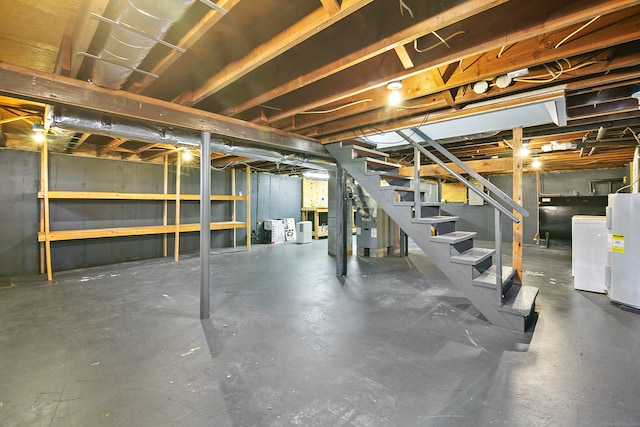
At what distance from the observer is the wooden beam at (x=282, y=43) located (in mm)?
1343

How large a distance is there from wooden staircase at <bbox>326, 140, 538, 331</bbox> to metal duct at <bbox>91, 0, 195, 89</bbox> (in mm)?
2576

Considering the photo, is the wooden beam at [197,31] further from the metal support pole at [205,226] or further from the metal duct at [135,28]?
the metal support pole at [205,226]

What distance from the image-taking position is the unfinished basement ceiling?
144 cm

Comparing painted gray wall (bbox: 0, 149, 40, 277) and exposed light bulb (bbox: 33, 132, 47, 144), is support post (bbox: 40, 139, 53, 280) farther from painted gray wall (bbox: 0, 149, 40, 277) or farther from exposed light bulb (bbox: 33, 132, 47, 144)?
painted gray wall (bbox: 0, 149, 40, 277)

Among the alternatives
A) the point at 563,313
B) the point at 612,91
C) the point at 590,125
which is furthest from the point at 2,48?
the point at 590,125

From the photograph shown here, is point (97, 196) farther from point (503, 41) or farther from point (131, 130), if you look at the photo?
point (503, 41)

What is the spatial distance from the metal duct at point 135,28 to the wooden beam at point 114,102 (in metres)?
0.42

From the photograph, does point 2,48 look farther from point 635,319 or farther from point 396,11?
point 635,319

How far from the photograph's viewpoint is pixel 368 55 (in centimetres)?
168

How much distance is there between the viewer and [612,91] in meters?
2.52

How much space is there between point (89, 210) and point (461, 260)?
622 cm

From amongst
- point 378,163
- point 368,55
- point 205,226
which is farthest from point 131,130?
point 378,163

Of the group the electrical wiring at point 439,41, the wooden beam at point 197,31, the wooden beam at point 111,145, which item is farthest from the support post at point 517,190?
the wooden beam at point 111,145

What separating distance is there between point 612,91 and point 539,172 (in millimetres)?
6329
